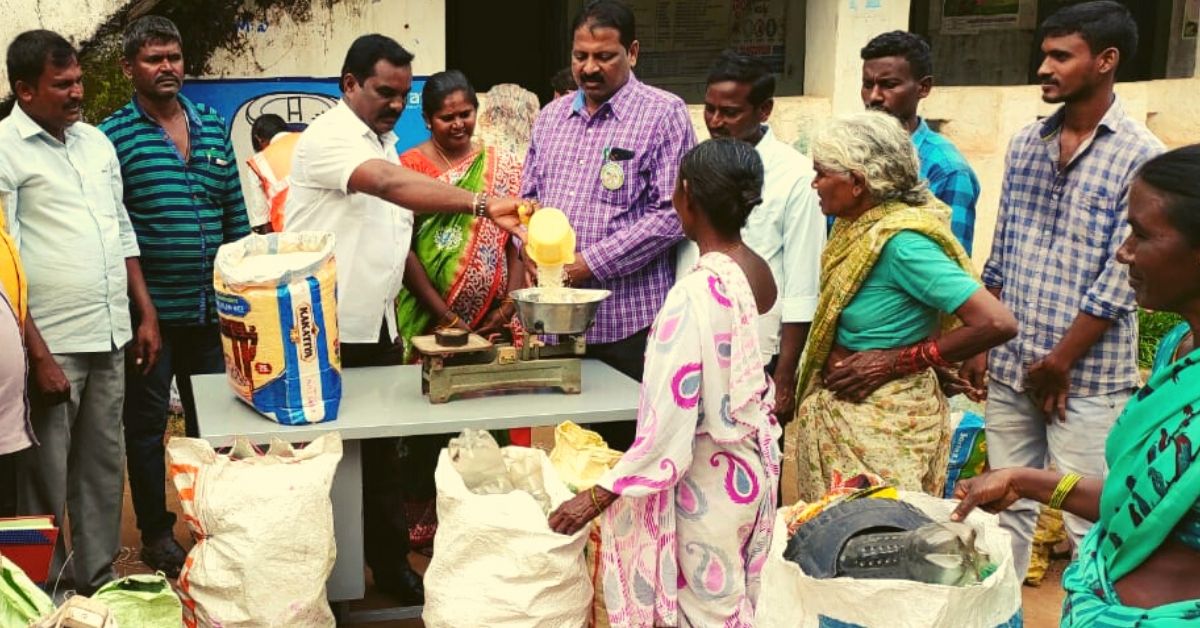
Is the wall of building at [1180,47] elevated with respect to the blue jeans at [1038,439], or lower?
elevated

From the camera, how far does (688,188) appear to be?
10.5 feet

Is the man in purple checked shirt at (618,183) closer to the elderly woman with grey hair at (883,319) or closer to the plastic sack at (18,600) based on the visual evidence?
the elderly woman with grey hair at (883,319)

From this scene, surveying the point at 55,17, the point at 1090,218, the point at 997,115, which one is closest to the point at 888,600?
the point at 1090,218

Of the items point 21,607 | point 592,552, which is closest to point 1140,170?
point 592,552

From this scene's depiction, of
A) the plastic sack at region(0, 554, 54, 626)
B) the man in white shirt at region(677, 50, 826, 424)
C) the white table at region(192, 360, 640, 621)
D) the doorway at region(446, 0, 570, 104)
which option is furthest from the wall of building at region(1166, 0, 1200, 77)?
the plastic sack at region(0, 554, 54, 626)

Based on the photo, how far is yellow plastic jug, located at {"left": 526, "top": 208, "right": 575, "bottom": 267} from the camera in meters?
3.85

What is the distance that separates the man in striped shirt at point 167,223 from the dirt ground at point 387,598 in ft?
0.43

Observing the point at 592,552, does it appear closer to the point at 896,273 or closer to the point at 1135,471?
the point at 896,273

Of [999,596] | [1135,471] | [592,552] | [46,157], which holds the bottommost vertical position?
[592,552]

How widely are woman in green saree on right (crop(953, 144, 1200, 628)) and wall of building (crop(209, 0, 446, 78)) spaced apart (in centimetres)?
535

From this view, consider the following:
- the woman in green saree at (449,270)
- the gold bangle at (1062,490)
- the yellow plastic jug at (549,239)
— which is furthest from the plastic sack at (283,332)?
the gold bangle at (1062,490)

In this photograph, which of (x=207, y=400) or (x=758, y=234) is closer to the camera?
(x=207, y=400)

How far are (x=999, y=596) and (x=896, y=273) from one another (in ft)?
4.01

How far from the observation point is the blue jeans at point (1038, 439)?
3.84 metres
